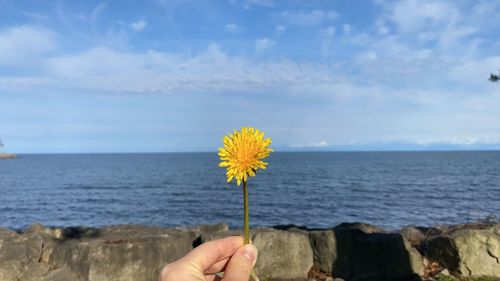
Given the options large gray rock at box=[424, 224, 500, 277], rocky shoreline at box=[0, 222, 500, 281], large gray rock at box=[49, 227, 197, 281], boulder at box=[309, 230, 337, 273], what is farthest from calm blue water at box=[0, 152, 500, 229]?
large gray rock at box=[49, 227, 197, 281]

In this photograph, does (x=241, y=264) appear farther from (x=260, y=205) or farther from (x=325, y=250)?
(x=260, y=205)

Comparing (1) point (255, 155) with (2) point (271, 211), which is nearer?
(1) point (255, 155)

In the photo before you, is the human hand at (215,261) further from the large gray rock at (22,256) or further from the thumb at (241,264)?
the large gray rock at (22,256)

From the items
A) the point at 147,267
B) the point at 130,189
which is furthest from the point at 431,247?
the point at 130,189

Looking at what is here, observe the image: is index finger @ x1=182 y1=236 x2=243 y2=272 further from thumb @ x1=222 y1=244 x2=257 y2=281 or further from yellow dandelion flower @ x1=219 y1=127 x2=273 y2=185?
yellow dandelion flower @ x1=219 y1=127 x2=273 y2=185

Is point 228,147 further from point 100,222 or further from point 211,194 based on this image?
point 211,194

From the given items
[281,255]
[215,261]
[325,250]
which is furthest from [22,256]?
[215,261]
